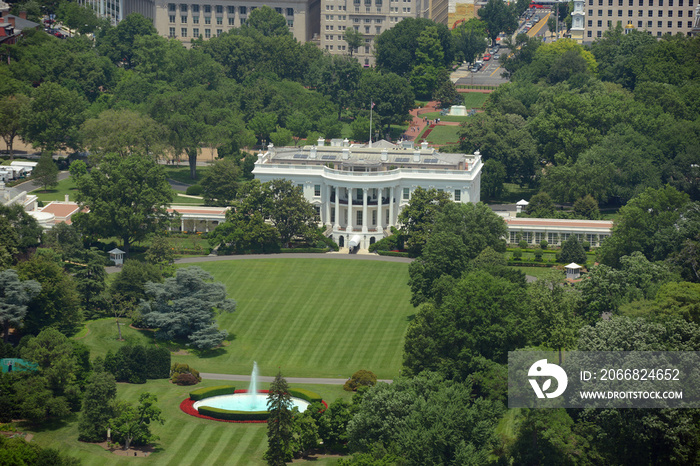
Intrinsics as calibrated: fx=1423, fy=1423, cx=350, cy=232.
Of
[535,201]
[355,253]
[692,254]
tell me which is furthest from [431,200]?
[692,254]

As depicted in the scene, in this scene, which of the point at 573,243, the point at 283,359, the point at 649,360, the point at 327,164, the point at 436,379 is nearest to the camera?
the point at 649,360

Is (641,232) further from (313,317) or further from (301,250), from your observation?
(301,250)

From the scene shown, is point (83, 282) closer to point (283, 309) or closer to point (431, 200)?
point (283, 309)

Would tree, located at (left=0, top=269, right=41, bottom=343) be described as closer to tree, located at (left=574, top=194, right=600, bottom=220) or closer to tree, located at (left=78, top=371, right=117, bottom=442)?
tree, located at (left=78, top=371, right=117, bottom=442)

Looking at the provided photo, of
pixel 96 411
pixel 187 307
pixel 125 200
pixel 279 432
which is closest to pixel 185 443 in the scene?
pixel 96 411

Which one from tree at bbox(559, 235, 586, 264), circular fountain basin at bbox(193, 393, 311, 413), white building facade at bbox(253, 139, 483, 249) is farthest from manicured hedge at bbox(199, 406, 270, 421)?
tree at bbox(559, 235, 586, 264)

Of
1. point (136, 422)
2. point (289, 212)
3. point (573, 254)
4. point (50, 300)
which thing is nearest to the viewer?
point (136, 422)
